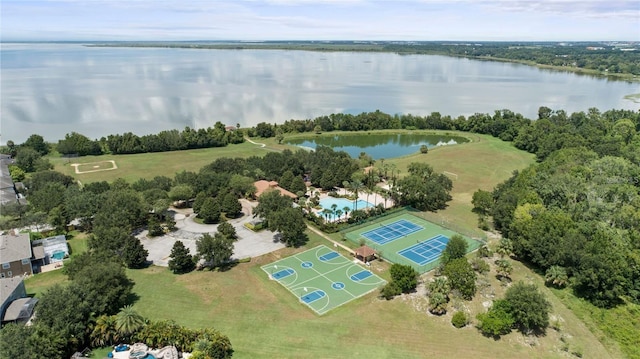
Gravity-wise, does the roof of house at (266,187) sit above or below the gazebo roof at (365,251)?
above

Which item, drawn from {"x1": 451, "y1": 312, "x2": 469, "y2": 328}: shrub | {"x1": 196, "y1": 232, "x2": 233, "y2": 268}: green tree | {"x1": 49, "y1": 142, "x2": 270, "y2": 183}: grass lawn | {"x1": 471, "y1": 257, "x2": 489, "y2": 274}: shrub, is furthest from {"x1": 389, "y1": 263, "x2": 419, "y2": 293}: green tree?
{"x1": 49, "y1": 142, "x2": 270, "y2": 183}: grass lawn

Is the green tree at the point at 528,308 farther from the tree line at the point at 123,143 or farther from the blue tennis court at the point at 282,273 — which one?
the tree line at the point at 123,143

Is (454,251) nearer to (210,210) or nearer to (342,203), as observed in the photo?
(342,203)

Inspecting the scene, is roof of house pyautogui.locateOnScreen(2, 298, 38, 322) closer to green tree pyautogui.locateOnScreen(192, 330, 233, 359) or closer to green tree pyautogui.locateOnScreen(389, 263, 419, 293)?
green tree pyautogui.locateOnScreen(192, 330, 233, 359)

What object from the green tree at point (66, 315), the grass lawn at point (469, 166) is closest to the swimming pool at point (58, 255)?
the green tree at point (66, 315)

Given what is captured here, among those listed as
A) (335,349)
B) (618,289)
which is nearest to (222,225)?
(335,349)

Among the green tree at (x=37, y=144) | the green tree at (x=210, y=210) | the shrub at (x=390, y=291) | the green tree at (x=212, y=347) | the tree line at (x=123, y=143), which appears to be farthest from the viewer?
the tree line at (x=123, y=143)
